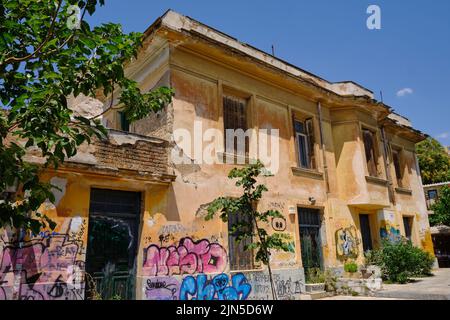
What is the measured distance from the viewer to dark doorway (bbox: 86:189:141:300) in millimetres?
7348

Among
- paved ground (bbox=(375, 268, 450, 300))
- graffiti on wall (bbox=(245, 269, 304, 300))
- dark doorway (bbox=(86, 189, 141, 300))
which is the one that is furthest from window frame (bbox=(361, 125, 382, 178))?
dark doorway (bbox=(86, 189, 141, 300))

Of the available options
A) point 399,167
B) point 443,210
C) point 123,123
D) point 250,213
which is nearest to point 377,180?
point 399,167

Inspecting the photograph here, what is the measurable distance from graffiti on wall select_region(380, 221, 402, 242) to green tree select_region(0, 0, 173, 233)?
1311 cm

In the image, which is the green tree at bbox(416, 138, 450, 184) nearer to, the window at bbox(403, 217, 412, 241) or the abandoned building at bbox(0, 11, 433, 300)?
the window at bbox(403, 217, 412, 241)

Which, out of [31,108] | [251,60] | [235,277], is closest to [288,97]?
[251,60]

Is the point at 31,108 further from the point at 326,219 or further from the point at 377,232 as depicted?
the point at 377,232

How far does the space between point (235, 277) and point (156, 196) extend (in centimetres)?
293

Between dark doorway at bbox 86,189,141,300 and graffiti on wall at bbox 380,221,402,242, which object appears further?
graffiti on wall at bbox 380,221,402,242

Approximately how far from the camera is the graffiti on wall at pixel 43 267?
605 cm

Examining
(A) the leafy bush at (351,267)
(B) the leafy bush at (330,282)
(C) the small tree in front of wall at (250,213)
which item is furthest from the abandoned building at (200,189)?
(C) the small tree in front of wall at (250,213)

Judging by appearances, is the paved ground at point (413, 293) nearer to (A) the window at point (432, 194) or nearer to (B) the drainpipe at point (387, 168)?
(B) the drainpipe at point (387, 168)

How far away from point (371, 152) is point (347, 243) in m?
4.42

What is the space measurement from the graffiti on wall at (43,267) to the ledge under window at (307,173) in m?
7.00

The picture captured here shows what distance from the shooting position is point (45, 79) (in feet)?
10.7
